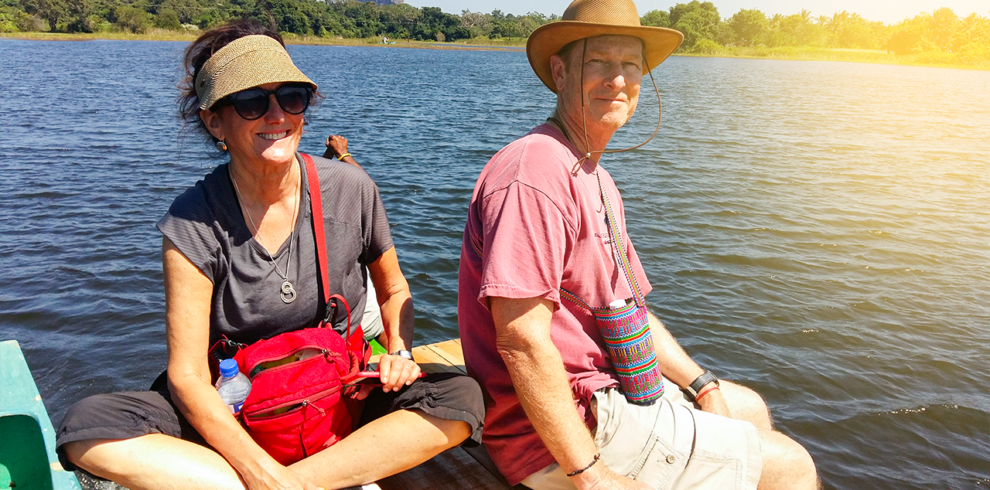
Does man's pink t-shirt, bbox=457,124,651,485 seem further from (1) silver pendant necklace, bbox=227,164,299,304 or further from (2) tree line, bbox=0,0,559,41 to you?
(2) tree line, bbox=0,0,559,41

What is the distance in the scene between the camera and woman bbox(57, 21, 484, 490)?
2.20 m

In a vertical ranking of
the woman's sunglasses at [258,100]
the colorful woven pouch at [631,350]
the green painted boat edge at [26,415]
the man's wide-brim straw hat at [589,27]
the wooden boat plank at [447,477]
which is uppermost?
the man's wide-brim straw hat at [589,27]

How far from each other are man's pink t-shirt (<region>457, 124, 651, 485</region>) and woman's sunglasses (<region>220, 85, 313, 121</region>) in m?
0.80

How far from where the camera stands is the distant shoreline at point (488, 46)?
275ft

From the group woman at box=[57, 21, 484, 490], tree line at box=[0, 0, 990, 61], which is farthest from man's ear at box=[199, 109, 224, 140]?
tree line at box=[0, 0, 990, 61]

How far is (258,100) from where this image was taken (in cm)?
246

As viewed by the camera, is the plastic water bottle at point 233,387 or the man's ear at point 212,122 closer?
the plastic water bottle at point 233,387

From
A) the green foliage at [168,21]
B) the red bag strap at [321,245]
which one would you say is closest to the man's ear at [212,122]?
the red bag strap at [321,245]

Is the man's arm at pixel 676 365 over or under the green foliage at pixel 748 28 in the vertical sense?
under

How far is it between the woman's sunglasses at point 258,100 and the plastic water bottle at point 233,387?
91 centimetres

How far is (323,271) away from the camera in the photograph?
2.65m

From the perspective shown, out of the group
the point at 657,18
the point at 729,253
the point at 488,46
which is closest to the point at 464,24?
the point at 488,46

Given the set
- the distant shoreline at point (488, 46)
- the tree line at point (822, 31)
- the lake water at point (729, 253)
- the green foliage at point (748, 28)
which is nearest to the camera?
the lake water at point (729, 253)

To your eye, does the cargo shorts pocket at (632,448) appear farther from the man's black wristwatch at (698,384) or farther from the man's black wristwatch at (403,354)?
the man's black wristwatch at (403,354)
